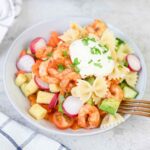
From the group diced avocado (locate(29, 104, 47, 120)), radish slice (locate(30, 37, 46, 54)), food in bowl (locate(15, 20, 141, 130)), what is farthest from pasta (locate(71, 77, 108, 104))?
radish slice (locate(30, 37, 46, 54))

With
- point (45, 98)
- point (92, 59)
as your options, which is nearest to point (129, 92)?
point (92, 59)

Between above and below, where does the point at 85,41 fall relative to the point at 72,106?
above

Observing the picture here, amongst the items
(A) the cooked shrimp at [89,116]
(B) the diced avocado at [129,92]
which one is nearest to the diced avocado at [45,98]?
(A) the cooked shrimp at [89,116]

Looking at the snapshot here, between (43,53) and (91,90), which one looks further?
(43,53)

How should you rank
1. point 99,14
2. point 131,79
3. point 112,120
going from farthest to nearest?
point 99,14, point 131,79, point 112,120

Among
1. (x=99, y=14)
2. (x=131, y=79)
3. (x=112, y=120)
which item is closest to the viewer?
(x=112, y=120)

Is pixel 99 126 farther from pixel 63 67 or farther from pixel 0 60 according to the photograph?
pixel 0 60

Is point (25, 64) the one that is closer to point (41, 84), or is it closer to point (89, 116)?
point (41, 84)

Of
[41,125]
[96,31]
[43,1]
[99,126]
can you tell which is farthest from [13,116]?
[43,1]
